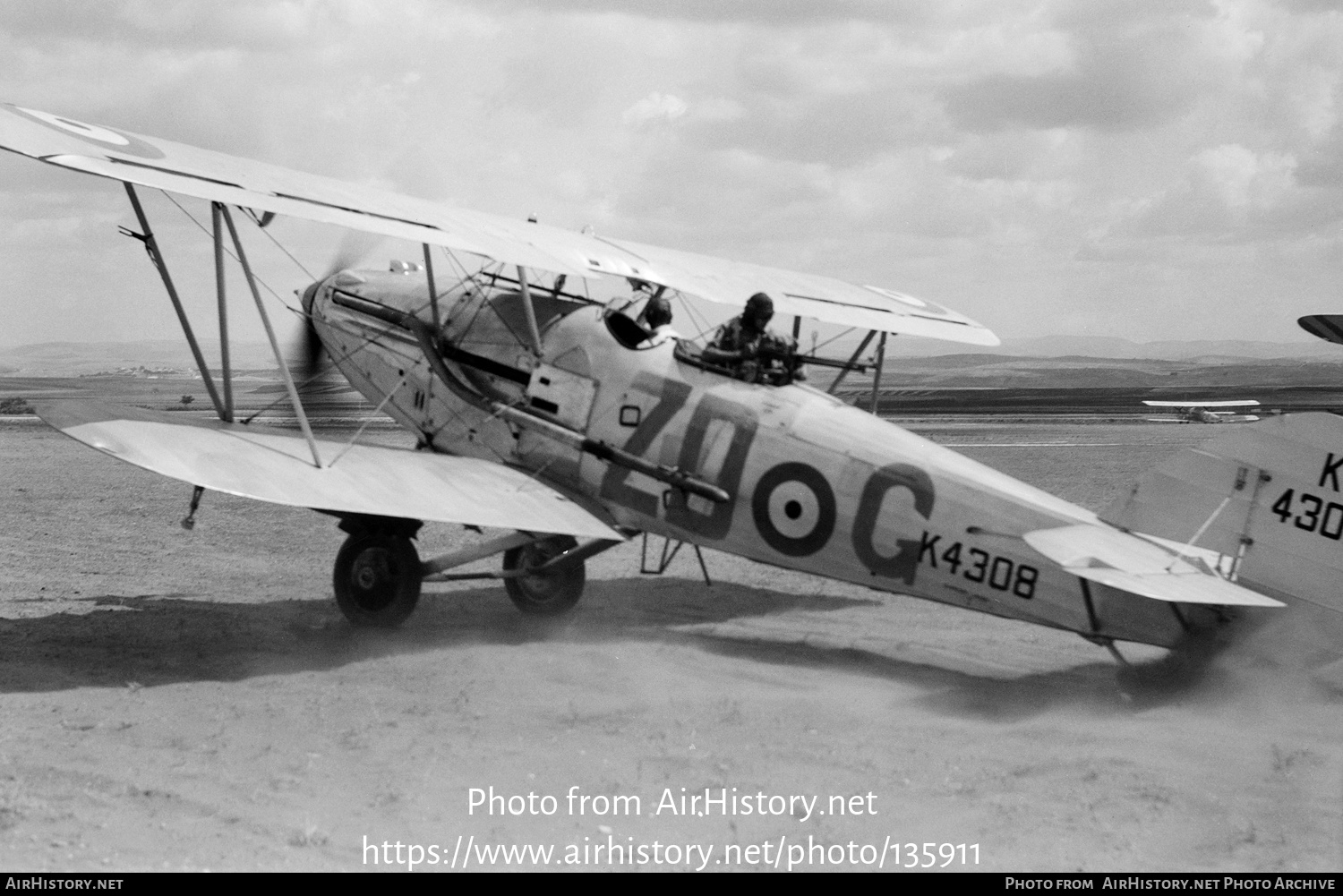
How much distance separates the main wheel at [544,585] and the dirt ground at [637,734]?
153 millimetres

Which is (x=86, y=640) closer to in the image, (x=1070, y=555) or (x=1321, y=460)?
(x=1070, y=555)

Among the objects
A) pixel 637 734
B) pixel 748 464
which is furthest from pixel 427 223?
pixel 637 734

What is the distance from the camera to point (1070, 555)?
24.7ft

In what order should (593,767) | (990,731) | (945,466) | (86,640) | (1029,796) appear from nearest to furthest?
1. (1029,796)
2. (593,767)
3. (990,731)
4. (945,466)
5. (86,640)

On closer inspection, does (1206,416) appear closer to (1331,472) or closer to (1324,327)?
(1324,327)

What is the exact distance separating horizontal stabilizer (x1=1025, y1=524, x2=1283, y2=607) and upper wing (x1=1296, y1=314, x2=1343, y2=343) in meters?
5.79

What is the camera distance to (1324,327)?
50.5 feet

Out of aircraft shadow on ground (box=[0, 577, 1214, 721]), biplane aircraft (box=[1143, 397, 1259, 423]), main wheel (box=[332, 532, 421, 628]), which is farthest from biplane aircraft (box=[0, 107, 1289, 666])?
biplane aircraft (box=[1143, 397, 1259, 423])

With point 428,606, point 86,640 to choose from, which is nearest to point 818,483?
point 428,606

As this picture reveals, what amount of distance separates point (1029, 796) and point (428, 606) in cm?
620

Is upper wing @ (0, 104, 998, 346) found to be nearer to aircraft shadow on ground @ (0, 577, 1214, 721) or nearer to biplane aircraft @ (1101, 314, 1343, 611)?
aircraft shadow on ground @ (0, 577, 1214, 721)

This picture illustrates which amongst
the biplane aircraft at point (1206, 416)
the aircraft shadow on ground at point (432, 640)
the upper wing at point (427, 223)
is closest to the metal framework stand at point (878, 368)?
the upper wing at point (427, 223)

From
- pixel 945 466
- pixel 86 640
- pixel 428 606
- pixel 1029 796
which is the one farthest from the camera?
pixel 428 606

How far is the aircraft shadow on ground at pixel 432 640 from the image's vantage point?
8.23 m
